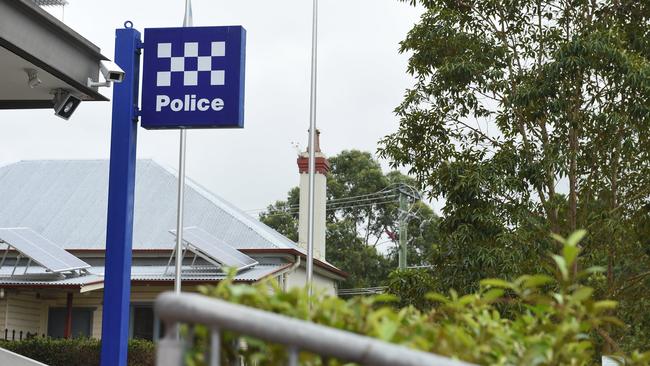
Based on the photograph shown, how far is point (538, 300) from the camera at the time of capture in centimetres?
281

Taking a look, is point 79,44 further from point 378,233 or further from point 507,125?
point 378,233

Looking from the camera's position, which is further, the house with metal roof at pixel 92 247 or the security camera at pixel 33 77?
the house with metal roof at pixel 92 247

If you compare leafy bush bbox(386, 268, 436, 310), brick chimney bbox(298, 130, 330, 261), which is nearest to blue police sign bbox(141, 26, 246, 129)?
leafy bush bbox(386, 268, 436, 310)

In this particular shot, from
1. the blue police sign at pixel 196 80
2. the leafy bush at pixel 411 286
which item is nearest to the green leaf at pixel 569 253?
the blue police sign at pixel 196 80

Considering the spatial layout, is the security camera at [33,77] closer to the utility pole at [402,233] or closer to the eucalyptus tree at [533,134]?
the eucalyptus tree at [533,134]

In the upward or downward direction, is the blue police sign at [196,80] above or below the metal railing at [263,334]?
above

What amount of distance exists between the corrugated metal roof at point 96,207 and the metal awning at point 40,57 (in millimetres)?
11697

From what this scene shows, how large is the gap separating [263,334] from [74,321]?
67.7 feet

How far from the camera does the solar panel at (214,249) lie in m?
20.0

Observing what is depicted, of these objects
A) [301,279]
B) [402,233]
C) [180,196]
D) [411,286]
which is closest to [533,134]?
[411,286]

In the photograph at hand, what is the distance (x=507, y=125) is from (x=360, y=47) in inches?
Result: 934

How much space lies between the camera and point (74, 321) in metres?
Result: 21.7

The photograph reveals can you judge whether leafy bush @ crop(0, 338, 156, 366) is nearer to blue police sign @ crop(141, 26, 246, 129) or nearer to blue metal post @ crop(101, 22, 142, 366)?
blue metal post @ crop(101, 22, 142, 366)

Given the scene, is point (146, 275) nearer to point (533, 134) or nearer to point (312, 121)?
point (312, 121)
